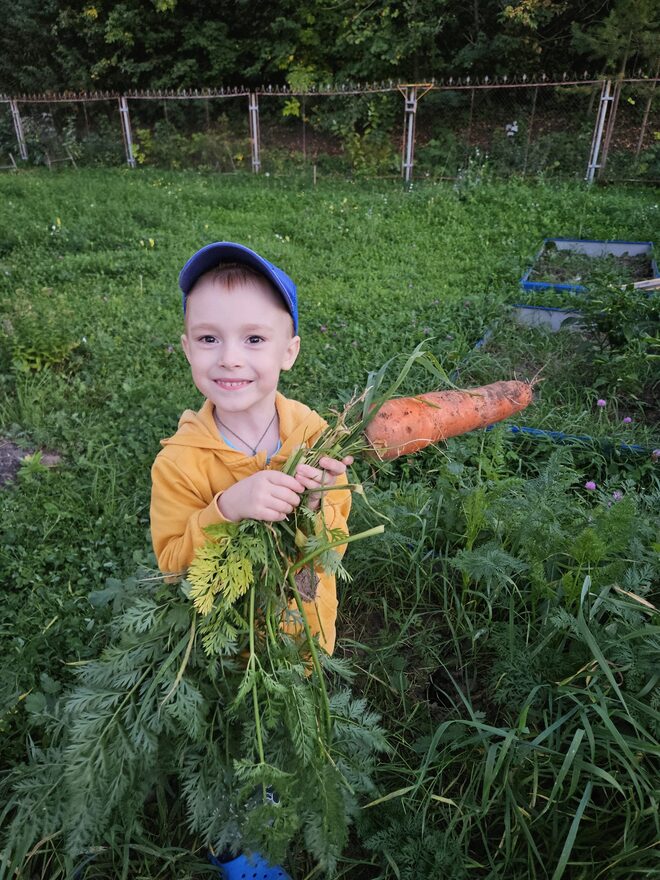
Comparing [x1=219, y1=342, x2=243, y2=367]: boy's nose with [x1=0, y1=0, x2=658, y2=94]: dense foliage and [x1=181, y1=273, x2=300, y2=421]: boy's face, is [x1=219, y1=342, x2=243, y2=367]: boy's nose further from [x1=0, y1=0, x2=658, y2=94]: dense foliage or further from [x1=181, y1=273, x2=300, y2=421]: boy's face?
[x1=0, y1=0, x2=658, y2=94]: dense foliage

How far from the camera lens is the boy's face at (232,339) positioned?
1.69 metres

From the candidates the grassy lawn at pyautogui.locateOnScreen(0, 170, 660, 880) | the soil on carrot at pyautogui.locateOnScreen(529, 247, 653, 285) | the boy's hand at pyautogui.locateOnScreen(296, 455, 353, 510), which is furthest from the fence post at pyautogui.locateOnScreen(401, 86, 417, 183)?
the boy's hand at pyautogui.locateOnScreen(296, 455, 353, 510)

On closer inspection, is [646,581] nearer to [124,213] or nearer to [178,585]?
[178,585]

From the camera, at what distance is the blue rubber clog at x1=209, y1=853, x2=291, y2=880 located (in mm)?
1853

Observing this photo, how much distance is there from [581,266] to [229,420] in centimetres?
666

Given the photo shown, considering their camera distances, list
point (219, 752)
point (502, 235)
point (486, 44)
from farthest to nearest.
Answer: point (486, 44)
point (502, 235)
point (219, 752)

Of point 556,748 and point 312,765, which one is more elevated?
point 312,765

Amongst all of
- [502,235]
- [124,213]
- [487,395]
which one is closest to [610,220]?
[502,235]

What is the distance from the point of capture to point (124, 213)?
353 inches

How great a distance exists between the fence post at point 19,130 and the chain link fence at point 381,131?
36mm

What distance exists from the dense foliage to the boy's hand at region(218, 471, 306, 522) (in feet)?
49.7

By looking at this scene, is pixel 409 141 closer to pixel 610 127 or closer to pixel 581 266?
pixel 610 127

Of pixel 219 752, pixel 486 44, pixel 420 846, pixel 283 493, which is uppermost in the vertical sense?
pixel 486 44

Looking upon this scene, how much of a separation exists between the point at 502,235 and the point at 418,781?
8000 mm
